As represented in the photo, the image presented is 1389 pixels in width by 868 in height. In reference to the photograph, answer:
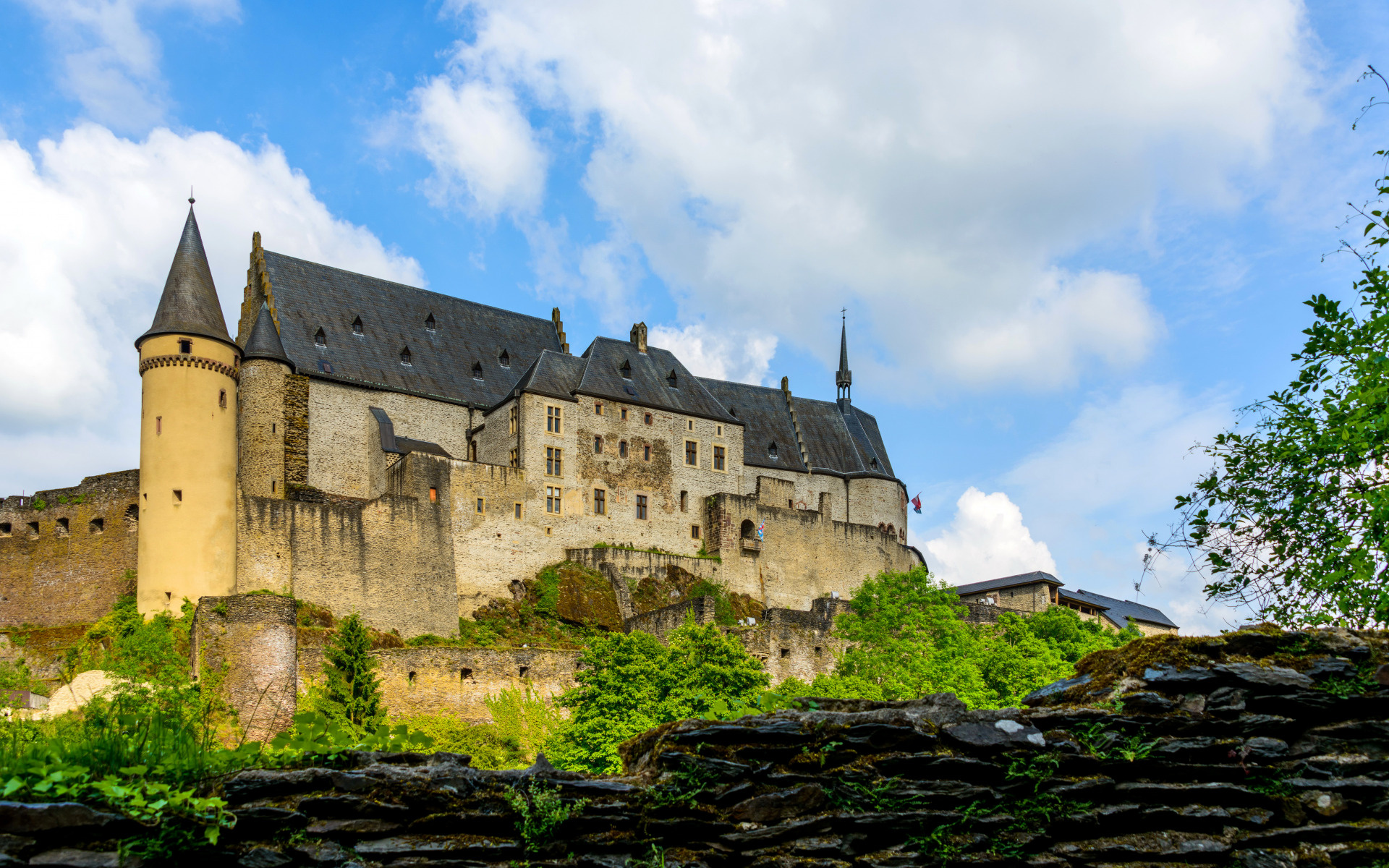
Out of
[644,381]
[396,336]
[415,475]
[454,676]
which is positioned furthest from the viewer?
[644,381]

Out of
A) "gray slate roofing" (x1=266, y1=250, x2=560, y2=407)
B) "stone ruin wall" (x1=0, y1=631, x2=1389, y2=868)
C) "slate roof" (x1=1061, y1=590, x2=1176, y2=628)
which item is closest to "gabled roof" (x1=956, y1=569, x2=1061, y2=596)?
"slate roof" (x1=1061, y1=590, x2=1176, y2=628)

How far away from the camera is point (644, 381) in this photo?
5844cm

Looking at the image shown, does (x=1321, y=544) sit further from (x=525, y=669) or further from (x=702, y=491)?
(x=702, y=491)

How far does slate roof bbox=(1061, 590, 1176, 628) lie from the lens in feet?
236

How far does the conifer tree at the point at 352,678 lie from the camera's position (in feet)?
109

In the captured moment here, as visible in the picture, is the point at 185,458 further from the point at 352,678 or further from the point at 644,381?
the point at 644,381

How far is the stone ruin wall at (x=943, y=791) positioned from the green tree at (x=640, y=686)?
16.8m

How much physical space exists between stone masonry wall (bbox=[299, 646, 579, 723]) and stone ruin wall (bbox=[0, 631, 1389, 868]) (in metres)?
26.8

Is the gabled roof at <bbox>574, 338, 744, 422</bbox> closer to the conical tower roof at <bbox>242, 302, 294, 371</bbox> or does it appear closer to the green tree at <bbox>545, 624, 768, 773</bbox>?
the conical tower roof at <bbox>242, 302, 294, 371</bbox>

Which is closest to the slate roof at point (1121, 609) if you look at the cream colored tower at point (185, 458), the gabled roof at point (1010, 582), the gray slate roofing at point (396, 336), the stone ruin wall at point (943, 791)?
the gabled roof at point (1010, 582)

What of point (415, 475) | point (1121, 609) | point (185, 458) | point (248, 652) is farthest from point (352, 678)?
point (1121, 609)

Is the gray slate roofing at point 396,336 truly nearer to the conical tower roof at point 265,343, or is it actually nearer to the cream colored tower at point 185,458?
the conical tower roof at point 265,343

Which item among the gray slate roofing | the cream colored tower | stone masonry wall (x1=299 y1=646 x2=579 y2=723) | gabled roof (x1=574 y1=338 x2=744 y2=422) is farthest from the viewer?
gabled roof (x1=574 y1=338 x2=744 y2=422)

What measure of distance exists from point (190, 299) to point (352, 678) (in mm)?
16016
